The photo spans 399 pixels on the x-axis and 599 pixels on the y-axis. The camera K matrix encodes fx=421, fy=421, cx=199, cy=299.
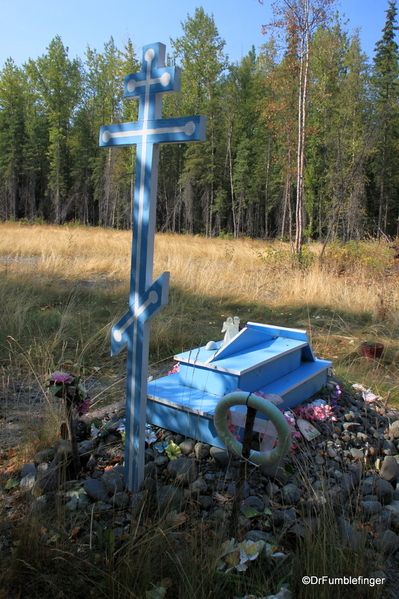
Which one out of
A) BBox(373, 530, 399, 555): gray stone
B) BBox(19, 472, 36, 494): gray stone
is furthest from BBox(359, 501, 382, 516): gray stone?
BBox(19, 472, 36, 494): gray stone

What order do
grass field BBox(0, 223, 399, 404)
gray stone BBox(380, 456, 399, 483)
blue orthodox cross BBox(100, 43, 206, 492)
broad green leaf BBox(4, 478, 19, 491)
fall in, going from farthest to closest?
grass field BBox(0, 223, 399, 404) → gray stone BBox(380, 456, 399, 483) → broad green leaf BBox(4, 478, 19, 491) → blue orthodox cross BBox(100, 43, 206, 492)

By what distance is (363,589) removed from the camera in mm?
1527

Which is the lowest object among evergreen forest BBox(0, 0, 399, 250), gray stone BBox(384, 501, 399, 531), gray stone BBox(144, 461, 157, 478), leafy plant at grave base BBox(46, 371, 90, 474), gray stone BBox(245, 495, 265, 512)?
gray stone BBox(384, 501, 399, 531)

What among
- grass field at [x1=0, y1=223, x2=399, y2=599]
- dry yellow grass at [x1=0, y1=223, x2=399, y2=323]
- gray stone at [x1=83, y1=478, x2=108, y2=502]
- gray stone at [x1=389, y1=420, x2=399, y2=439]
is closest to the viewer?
grass field at [x1=0, y1=223, x2=399, y2=599]

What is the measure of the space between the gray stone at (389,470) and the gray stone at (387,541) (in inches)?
24.4

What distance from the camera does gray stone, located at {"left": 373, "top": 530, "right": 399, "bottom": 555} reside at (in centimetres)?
184

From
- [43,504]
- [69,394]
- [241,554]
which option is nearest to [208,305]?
[69,394]

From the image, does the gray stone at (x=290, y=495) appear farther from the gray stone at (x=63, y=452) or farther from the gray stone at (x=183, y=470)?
the gray stone at (x=63, y=452)

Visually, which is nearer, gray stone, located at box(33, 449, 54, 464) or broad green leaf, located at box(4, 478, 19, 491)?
broad green leaf, located at box(4, 478, 19, 491)

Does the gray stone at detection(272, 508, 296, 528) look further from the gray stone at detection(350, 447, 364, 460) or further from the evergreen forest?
the evergreen forest

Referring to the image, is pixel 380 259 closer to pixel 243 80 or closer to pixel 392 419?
pixel 392 419

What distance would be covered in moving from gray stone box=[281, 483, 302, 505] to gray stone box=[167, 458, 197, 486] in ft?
1.55

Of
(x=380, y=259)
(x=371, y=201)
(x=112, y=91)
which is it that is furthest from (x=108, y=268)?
(x=371, y=201)

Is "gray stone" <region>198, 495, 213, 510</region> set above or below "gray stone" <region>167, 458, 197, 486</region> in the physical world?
below
